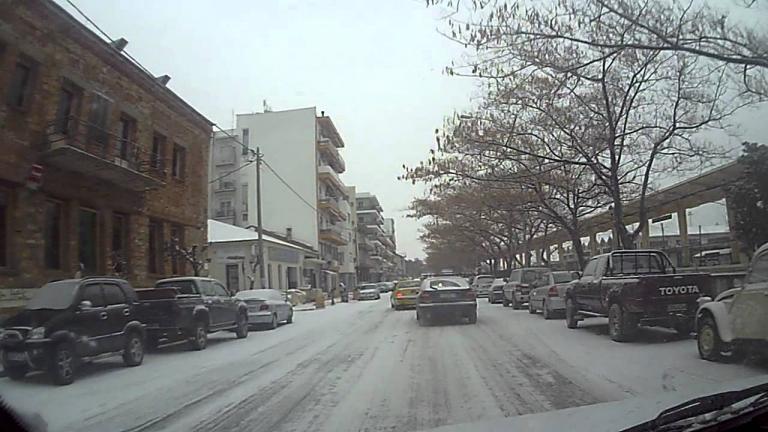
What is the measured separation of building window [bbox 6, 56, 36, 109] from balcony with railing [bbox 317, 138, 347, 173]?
451cm

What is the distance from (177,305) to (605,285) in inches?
367

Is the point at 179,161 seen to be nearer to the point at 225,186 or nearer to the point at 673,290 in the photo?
the point at 225,186

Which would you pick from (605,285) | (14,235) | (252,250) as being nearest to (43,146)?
(14,235)

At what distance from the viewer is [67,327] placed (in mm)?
5383

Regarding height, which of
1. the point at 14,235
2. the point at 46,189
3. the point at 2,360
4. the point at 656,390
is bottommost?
the point at 656,390

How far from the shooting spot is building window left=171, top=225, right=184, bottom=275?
6855 millimetres

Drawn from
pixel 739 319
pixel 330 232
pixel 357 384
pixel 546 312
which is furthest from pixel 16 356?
pixel 546 312

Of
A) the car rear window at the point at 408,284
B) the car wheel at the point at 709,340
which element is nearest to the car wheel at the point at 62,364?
the car wheel at the point at 709,340

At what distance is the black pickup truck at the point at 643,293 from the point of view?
11.8 metres

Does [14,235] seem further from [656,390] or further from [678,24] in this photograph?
[678,24]

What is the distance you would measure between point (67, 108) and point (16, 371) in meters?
1.95

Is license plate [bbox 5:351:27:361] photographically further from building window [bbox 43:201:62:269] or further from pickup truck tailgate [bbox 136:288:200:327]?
pickup truck tailgate [bbox 136:288:200:327]

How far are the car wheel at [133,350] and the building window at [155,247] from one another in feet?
2.12

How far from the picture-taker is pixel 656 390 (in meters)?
7.10
